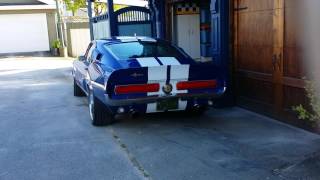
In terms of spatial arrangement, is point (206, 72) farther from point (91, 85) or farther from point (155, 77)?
point (91, 85)

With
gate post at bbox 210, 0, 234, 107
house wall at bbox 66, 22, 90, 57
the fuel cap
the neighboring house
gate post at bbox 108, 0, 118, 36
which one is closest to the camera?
the fuel cap

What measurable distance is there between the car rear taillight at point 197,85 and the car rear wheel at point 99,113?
1.44 meters

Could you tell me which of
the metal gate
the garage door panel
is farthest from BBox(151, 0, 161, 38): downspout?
the garage door panel

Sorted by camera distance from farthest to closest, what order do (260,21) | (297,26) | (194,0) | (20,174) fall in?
(194,0) → (260,21) → (297,26) → (20,174)

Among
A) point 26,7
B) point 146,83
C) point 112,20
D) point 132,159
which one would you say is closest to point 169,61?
point 146,83

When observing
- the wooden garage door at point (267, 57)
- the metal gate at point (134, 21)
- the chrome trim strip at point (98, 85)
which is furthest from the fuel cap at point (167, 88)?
the metal gate at point (134, 21)

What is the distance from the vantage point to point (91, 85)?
7.54 m

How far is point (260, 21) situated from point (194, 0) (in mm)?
4876

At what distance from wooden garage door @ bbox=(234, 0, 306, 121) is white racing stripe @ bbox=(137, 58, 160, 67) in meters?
1.88

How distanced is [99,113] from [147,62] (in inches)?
50.0

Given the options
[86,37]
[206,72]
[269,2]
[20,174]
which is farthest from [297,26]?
[86,37]

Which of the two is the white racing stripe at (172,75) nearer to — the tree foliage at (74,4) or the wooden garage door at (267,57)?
the wooden garage door at (267,57)

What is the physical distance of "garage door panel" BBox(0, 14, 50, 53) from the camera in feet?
87.9

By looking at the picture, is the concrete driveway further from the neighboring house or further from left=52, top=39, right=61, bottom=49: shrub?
the neighboring house
